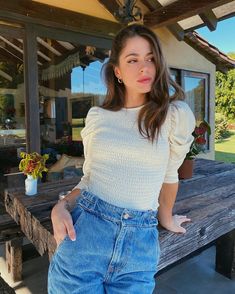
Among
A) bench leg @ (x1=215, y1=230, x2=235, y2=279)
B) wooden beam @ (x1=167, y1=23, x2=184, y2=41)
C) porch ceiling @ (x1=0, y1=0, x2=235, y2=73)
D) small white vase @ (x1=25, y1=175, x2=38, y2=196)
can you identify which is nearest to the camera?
small white vase @ (x1=25, y1=175, x2=38, y2=196)

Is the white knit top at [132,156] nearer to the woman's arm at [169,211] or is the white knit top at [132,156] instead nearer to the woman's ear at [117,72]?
the woman's arm at [169,211]

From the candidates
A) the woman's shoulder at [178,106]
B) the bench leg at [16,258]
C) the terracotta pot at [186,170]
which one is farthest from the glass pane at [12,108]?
the woman's shoulder at [178,106]

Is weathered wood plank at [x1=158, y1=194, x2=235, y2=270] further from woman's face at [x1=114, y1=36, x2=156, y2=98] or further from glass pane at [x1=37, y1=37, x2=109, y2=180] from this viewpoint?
glass pane at [x1=37, y1=37, x2=109, y2=180]

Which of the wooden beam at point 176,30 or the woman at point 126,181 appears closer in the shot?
the woman at point 126,181

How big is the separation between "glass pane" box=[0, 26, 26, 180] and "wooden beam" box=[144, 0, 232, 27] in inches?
66.3

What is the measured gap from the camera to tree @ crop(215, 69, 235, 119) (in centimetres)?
1516

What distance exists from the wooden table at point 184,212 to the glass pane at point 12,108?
4.51ft

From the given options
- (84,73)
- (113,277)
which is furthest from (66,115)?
(113,277)

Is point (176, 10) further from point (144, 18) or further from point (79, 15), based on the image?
point (79, 15)

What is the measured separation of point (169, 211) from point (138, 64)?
64 centimetres

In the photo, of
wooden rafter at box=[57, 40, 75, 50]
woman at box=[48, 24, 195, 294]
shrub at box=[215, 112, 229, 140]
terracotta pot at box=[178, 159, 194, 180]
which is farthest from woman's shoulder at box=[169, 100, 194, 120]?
shrub at box=[215, 112, 229, 140]

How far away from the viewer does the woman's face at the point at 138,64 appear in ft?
3.62

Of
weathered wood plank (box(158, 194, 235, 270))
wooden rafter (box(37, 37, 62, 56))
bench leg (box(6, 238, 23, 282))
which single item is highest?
wooden rafter (box(37, 37, 62, 56))

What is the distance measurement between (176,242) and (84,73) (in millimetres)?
3360
